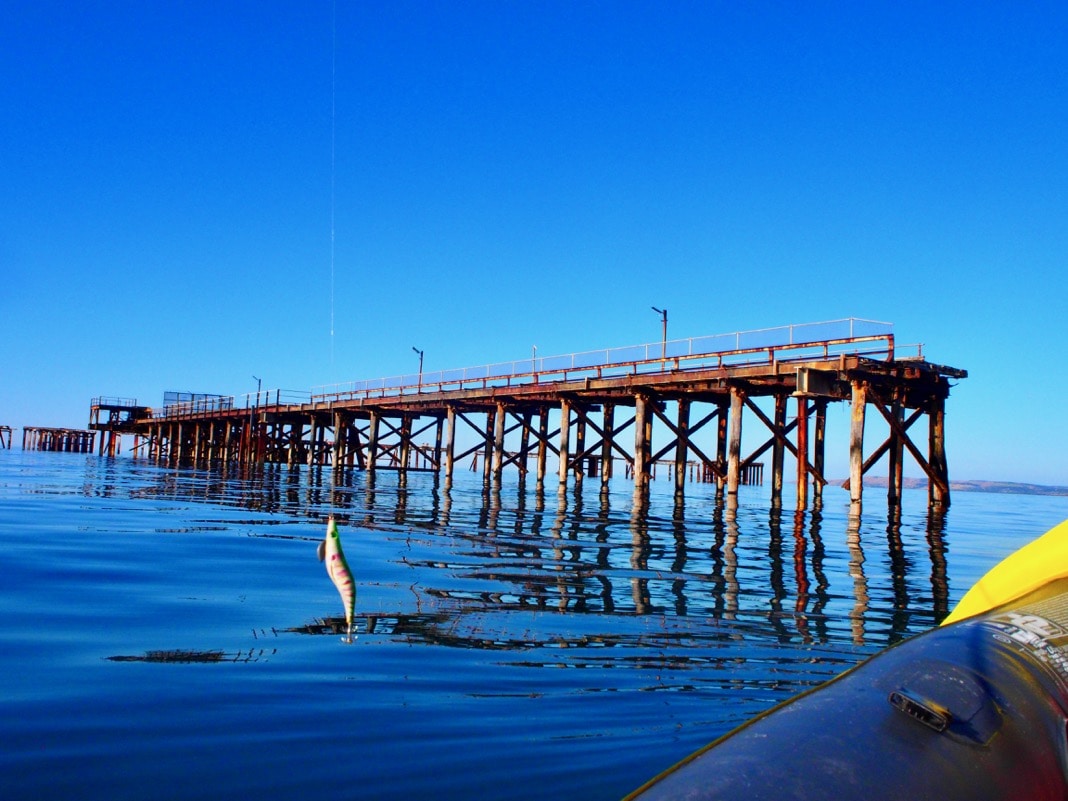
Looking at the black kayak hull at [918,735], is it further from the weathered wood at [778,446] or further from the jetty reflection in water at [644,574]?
the weathered wood at [778,446]

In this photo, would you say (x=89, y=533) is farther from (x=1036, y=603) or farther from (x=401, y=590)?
(x=1036, y=603)

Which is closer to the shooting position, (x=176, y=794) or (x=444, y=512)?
(x=176, y=794)

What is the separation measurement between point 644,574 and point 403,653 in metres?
4.12

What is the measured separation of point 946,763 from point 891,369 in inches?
802

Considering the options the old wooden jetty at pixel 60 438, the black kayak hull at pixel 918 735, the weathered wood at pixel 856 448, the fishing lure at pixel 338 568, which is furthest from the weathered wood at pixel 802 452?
the old wooden jetty at pixel 60 438

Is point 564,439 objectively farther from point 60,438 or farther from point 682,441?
point 60,438

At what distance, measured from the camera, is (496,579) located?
7.65 m

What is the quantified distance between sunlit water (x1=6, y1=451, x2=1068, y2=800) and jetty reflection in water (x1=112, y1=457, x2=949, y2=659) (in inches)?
1.9

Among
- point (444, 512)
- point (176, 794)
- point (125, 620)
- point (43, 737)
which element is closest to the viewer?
point (176, 794)

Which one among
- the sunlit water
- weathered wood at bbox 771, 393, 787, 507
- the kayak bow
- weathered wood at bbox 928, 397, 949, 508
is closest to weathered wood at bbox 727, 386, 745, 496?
weathered wood at bbox 771, 393, 787, 507

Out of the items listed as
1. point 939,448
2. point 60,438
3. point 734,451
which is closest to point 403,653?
point 734,451

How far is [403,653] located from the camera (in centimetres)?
471

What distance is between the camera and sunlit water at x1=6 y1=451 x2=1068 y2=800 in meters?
2.99

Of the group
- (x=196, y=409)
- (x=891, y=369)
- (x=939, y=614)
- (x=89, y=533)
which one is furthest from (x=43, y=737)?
(x=196, y=409)
